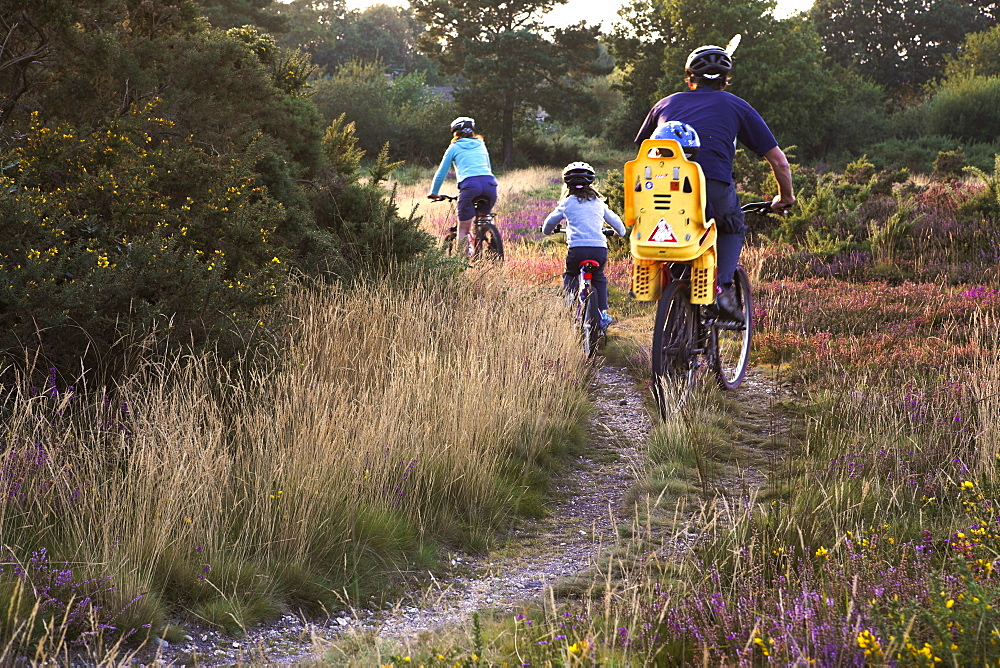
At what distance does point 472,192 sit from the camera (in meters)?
11.4

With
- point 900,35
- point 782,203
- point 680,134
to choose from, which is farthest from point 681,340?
point 900,35

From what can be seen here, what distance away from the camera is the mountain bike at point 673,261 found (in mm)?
5574

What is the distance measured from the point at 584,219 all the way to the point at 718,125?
220 centimetres

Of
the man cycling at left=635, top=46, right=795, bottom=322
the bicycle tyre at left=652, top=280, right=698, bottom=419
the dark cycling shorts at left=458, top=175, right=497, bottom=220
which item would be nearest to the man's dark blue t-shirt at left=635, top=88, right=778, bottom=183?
the man cycling at left=635, top=46, right=795, bottom=322

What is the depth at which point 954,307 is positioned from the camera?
28.7ft

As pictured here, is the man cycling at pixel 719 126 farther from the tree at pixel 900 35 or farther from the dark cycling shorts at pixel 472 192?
the tree at pixel 900 35

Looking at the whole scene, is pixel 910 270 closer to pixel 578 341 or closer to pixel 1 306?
pixel 578 341

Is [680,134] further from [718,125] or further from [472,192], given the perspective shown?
[472,192]

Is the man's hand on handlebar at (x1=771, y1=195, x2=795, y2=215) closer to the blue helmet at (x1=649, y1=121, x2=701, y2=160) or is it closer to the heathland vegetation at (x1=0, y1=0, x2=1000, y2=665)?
the blue helmet at (x1=649, y1=121, x2=701, y2=160)

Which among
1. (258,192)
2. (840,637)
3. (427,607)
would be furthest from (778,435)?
(258,192)

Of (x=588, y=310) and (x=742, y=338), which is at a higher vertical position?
(x=588, y=310)

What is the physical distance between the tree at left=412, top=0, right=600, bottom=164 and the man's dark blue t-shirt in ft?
131

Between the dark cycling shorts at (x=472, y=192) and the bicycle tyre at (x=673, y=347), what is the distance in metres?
5.62

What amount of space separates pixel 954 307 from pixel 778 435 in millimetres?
3947
